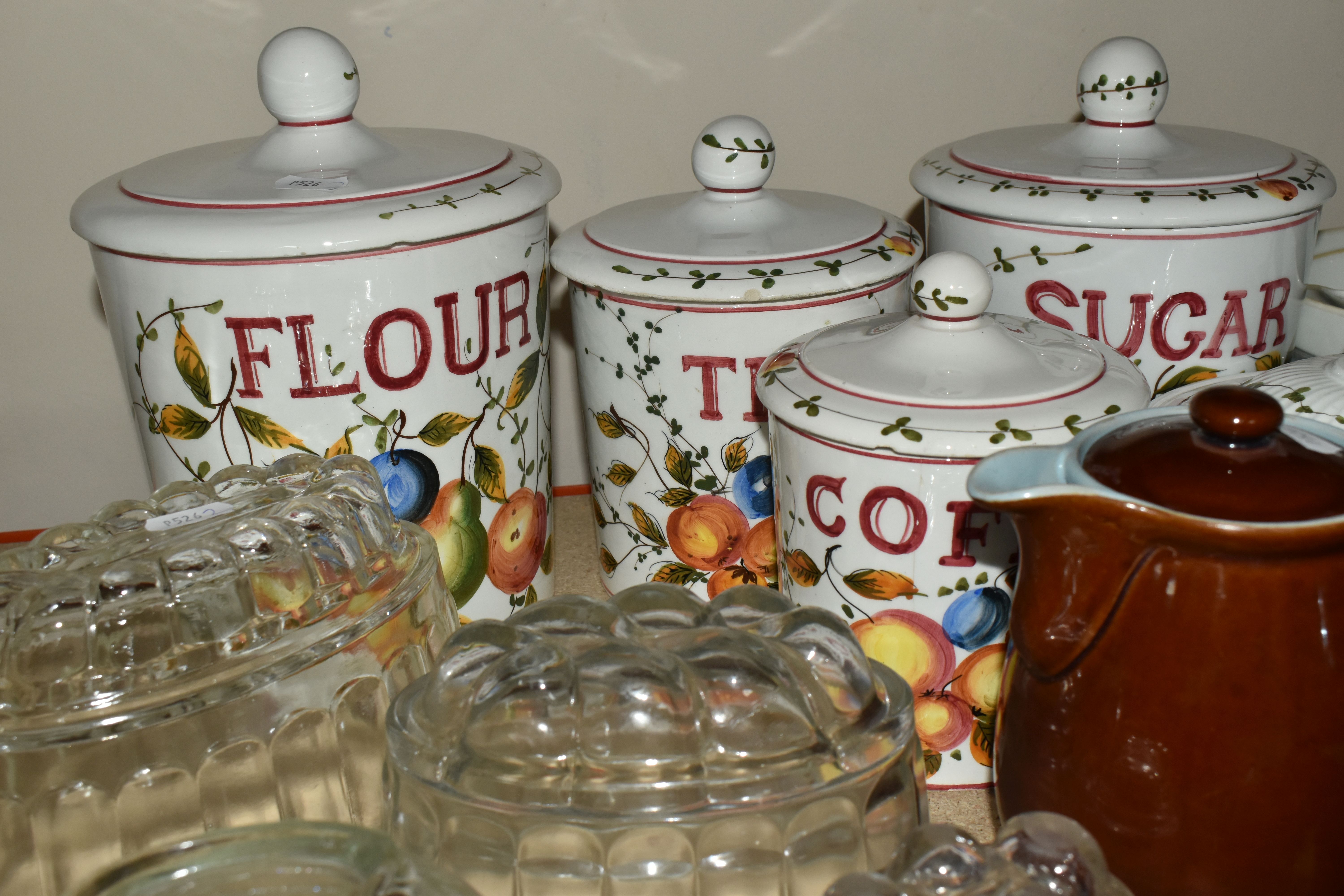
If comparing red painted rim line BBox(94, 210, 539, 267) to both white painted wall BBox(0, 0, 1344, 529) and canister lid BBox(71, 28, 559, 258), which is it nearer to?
canister lid BBox(71, 28, 559, 258)

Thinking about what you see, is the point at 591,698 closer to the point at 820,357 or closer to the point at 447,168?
the point at 820,357

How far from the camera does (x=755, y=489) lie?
61 cm

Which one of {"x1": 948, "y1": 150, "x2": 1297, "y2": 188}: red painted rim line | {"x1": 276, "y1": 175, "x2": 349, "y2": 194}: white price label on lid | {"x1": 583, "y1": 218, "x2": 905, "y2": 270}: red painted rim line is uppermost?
{"x1": 276, "y1": 175, "x2": 349, "y2": 194}: white price label on lid

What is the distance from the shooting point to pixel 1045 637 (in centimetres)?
37

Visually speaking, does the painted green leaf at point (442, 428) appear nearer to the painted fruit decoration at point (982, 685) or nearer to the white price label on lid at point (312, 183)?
the white price label on lid at point (312, 183)

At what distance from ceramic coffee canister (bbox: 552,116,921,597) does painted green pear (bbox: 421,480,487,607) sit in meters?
0.08

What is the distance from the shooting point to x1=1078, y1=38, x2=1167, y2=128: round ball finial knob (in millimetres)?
604

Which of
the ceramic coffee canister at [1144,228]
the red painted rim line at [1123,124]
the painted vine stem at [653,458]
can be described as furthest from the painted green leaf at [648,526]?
the red painted rim line at [1123,124]

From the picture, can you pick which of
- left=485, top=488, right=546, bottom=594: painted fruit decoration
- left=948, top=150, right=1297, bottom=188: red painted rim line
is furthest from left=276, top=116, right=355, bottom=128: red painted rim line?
left=948, top=150, right=1297, bottom=188: red painted rim line

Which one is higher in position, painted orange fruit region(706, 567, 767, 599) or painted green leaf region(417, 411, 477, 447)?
painted green leaf region(417, 411, 477, 447)

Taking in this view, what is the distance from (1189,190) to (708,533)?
0.28m

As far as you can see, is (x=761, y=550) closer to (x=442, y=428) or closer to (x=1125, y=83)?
(x=442, y=428)

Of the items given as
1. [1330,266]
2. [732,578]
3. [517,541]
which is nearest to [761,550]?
[732,578]

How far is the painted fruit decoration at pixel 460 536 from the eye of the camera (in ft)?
1.94
